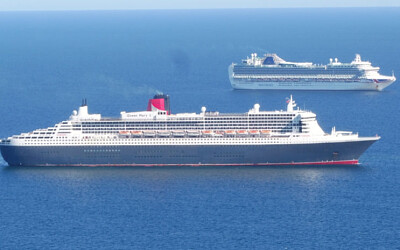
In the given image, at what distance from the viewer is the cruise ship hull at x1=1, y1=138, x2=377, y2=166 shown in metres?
91.5

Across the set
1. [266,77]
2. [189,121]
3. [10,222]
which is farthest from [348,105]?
[10,222]

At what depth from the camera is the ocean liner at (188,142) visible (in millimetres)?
91562

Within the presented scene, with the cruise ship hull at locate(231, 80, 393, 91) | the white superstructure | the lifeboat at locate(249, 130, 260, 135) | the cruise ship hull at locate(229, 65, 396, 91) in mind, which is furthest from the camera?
the cruise ship hull at locate(231, 80, 393, 91)

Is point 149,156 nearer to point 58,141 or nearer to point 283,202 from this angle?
point 58,141

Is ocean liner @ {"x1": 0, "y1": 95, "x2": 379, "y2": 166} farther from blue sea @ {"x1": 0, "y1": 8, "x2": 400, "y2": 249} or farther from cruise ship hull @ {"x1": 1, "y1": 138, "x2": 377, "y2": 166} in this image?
blue sea @ {"x1": 0, "y1": 8, "x2": 400, "y2": 249}

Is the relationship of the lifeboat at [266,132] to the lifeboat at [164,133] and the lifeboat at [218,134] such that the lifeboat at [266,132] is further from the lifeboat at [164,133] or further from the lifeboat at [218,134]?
the lifeboat at [164,133]

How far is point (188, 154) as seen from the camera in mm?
91938

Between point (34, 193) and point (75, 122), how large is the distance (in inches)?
486

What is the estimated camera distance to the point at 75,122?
94250 millimetres

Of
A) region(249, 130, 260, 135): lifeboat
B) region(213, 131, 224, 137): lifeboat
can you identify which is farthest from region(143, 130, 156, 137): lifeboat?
region(249, 130, 260, 135): lifeboat

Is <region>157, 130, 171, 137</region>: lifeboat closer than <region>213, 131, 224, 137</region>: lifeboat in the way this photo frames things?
No

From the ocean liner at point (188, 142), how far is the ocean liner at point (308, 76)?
49.5 m

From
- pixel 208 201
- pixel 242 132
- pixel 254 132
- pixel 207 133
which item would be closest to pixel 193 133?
pixel 207 133

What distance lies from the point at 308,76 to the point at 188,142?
180ft
